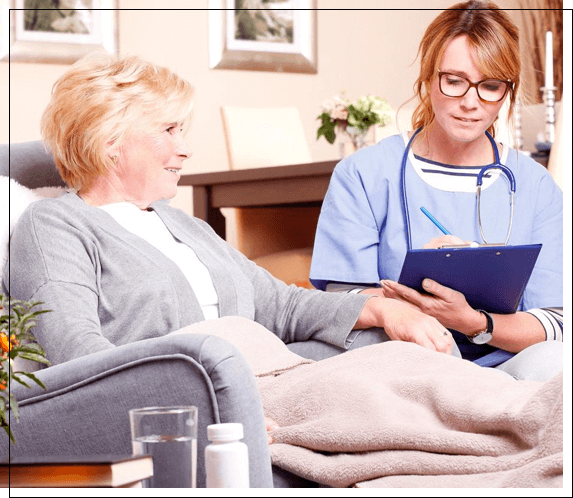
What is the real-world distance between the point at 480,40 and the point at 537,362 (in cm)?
49

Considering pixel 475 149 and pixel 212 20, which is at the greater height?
pixel 212 20

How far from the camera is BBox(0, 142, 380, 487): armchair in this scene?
0.85 meters

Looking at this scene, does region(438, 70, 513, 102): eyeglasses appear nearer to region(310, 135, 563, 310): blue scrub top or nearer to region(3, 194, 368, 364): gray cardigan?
region(310, 135, 563, 310): blue scrub top

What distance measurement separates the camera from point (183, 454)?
2.51 feet

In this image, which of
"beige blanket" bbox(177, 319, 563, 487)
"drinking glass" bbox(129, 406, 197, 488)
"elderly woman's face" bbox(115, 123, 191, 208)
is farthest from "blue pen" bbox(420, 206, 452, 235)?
"drinking glass" bbox(129, 406, 197, 488)

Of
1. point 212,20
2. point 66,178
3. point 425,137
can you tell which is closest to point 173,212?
point 66,178

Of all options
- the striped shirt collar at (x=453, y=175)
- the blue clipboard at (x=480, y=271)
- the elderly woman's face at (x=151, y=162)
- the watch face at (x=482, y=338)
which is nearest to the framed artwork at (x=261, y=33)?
the elderly woman's face at (x=151, y=162)

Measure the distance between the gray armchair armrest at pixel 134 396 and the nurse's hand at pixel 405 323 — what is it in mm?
432

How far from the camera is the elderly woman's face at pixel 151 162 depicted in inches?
53.6

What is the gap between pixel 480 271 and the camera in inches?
46.1

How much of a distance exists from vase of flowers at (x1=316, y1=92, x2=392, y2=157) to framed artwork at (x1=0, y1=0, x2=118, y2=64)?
833 millimetres

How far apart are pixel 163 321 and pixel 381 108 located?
183 cm
